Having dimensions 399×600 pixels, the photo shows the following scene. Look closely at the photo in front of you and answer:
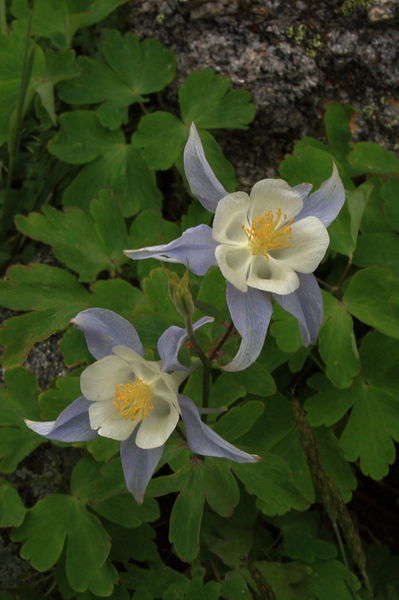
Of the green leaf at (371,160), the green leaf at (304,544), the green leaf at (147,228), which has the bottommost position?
the green leaf at (304,544)

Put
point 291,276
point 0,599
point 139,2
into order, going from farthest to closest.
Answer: point 139,2
point 0,599
point 291,276

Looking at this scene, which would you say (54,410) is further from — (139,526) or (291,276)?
(291,276)

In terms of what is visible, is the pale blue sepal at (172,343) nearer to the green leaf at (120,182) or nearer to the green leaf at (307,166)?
the green leaf at (307,166)

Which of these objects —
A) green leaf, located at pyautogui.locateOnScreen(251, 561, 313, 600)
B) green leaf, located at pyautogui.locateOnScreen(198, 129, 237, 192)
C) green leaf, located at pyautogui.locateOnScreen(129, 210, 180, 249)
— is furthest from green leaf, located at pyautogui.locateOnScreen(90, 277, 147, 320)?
green leaf, located at pyautogui.locateOnScreen(251, 561, 313, 600)

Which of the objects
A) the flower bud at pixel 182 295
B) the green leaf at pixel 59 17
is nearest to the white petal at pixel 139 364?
the flower bud at pixel 182 295

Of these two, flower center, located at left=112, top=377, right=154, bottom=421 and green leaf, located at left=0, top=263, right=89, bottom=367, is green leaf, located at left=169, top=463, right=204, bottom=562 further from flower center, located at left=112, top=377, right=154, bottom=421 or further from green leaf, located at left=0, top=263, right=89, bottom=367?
green leaf, located at left=0, top=263, right=89, bottom=367

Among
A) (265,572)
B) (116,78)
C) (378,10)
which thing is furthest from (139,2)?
(265,572)

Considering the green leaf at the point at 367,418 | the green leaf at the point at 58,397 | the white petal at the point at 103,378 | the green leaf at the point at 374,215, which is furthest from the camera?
the green leaf at the point at 374,215
